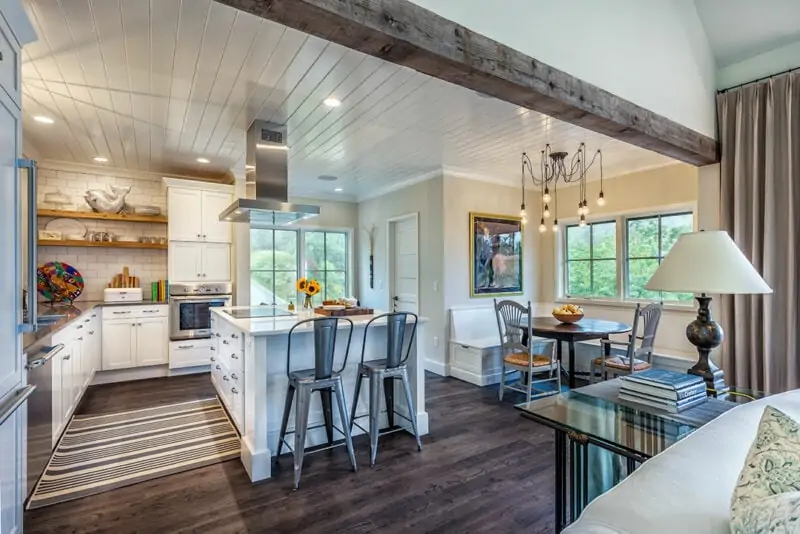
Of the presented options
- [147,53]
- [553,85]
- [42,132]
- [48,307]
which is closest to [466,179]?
[553,85]

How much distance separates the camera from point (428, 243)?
5.31m

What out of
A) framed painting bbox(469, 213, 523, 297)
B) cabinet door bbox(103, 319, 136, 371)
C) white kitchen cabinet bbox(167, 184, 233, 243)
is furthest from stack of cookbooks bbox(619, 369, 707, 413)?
cabinet door bbox(103, 319, 136, 371)

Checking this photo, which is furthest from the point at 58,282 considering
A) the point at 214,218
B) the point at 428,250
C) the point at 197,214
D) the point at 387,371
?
the point at 428,250

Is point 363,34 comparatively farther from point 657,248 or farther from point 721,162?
point 657,248

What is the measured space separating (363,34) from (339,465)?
2568 millimetres

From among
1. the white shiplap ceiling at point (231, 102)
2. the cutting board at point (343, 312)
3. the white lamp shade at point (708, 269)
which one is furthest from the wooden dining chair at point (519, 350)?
the white lamp shade at point (708, 269)

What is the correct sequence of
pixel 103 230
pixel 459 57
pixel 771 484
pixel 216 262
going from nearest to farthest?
pixel 771 484 < pixel 459 57 < pixel 103 230 < pixel 216 262

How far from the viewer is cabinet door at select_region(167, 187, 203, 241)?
16.5 feet

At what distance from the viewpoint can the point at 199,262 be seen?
17.0 ft

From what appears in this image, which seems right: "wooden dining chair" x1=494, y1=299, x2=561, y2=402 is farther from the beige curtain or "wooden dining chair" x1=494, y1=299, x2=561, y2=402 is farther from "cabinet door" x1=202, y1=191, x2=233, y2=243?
"cabinet door" x1=202, y1=191, x2=233, y2=243

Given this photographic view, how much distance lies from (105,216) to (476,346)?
470 cm

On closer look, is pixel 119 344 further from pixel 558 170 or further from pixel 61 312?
pixel 558 170

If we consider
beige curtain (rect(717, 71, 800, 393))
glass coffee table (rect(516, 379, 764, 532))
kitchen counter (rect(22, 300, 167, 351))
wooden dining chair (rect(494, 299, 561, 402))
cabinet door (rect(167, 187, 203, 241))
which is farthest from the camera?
cabinet door (rect(167, 187, 203, 241))

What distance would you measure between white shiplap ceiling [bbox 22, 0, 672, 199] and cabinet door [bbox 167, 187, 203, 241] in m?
0.35
